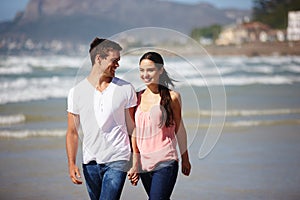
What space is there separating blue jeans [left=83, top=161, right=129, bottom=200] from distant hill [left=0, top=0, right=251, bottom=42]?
26148 mm

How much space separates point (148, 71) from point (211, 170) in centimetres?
326

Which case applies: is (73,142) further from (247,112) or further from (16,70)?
(16,70)

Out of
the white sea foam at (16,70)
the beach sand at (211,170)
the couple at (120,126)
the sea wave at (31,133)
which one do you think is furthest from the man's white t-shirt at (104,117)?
the white sea foam at (16,70)

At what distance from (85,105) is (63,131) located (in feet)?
19.6

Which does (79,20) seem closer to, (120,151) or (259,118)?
(259,118)

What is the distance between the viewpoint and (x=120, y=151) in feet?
12.4

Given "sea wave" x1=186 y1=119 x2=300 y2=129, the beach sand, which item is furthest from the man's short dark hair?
"sea wave" x1=186 y1=119 x2=300 y2=129

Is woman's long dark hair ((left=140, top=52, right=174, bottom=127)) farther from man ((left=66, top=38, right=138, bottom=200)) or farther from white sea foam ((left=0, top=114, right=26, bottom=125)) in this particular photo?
white sea foam ((left=0, top=114, right=26, bottom=125))

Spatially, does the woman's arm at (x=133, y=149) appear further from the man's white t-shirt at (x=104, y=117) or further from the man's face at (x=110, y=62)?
the man's face at (x=110, y=62)

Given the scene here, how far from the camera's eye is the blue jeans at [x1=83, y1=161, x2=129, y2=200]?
3.79 meters

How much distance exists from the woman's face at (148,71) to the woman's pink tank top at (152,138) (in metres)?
0.15

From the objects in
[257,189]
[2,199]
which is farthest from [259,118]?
[2,199]

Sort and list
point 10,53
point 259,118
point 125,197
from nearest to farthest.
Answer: point 125,197 < point 259,118 < point 10,53

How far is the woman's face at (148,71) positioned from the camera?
151 inches
